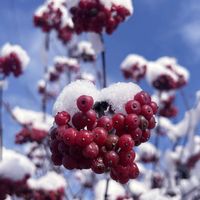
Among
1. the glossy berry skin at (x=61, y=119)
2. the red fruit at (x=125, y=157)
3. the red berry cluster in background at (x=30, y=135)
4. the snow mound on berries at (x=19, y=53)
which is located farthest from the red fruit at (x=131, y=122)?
the snow mound on berries at (x=19, y=53)

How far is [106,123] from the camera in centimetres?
161

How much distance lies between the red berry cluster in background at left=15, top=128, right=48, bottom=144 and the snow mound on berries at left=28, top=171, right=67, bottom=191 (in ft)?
1.85

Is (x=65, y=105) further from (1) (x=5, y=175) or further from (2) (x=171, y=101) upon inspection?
(2) (x=171, y=101)

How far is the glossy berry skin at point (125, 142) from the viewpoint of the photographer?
1609 millimetres

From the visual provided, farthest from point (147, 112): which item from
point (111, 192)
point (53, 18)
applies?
point (53, 18)

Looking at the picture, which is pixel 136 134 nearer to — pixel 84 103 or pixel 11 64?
pixel 84 103

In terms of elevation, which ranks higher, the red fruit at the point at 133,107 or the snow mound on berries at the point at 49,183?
the snow mound on berries at the point at 49,183

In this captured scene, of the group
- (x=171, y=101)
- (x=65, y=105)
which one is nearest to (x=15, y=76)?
(x=171, y=101)

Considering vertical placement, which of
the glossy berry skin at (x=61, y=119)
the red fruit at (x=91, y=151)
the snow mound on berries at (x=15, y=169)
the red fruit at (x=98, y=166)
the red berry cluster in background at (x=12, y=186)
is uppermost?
the snow mound on berries at (x=15, y=169)

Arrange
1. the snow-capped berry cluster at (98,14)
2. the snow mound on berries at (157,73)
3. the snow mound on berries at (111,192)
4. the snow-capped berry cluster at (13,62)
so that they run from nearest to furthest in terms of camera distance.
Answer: the snow-capped berry cluster at (98,14) < the snow mound on berries at (111,192) < the snow-capped berry cluster at (13,62) < the snow mound on berries at (157,73)

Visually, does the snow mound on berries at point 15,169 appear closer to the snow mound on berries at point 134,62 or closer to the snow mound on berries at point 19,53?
the snow mound on berries at point 19,53

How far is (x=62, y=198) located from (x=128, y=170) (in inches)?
106

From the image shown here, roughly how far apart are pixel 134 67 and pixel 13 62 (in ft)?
5.86

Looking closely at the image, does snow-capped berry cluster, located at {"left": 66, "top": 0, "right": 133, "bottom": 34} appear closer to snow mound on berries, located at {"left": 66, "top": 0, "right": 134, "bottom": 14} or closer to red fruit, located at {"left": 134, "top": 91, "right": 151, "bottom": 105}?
snow mound on berries, located at {"left": 66, "top": 0, "right": 134, "bottom": 14}
